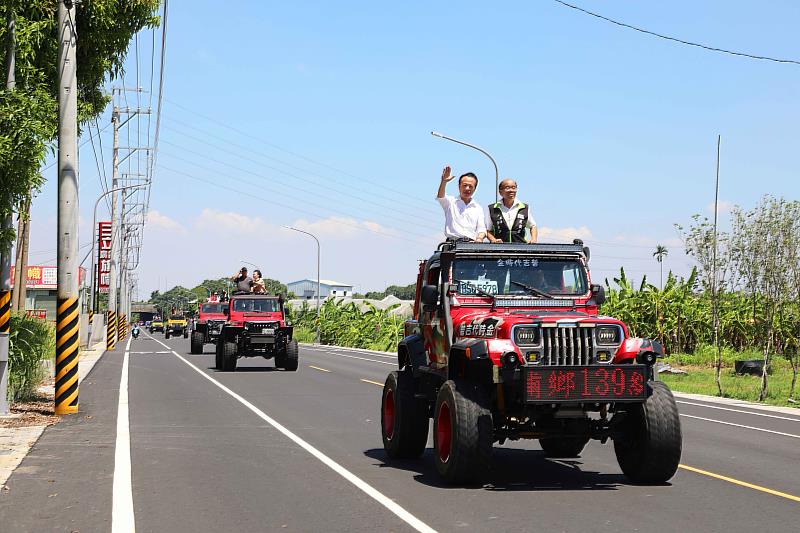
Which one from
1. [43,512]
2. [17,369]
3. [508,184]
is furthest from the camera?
[17,369]

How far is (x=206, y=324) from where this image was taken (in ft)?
148

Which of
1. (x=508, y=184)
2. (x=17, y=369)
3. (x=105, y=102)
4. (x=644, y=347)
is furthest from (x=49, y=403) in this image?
(x=644, y=347)

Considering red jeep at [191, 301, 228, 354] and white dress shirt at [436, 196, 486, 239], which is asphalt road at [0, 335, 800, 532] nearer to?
white dress shirt at [436, 196, 486, 239]

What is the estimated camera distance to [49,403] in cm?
1959

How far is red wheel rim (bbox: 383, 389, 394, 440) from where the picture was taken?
12.2 m

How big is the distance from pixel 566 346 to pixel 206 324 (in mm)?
36931

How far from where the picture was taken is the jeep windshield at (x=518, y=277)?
1097 cm

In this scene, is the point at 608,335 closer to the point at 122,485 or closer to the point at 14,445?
the point at 122,485

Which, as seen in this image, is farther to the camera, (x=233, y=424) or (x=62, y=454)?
(x=233, y=424)

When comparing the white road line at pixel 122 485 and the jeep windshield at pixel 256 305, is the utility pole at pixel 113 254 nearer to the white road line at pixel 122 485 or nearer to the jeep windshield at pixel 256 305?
the jeep windshield at pixel 256 305

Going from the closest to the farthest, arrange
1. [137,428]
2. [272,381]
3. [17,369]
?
[137,428] → [17,369] → [272,381]

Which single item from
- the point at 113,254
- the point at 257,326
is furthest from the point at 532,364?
the point at 113,254

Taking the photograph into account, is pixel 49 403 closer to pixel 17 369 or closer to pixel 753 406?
pixel 17 369

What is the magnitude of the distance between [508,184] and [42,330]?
11874mm
